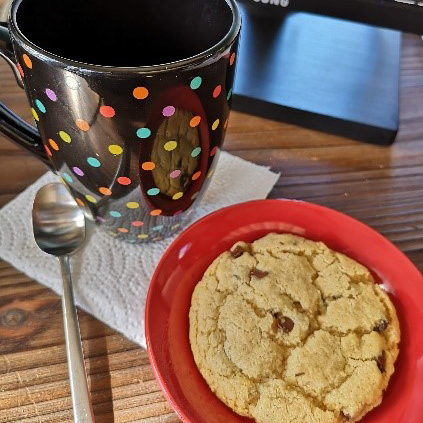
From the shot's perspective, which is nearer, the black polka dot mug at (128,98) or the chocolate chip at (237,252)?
the black polka dot mug at (128,98)

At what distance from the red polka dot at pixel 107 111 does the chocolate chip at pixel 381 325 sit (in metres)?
0.27

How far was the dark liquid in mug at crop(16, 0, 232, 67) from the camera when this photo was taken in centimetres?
44

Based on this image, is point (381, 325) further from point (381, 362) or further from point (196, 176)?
point (196, 176)

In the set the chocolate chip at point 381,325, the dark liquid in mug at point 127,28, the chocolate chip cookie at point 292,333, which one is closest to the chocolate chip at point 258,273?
the chocolate chip cookie at point 292,333

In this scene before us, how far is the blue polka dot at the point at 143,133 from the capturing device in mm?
386

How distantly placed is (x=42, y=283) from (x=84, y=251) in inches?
2.0

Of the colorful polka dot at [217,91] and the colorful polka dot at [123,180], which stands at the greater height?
the colorful polka dot at [217,91]

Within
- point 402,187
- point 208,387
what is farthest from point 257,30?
point 208,387

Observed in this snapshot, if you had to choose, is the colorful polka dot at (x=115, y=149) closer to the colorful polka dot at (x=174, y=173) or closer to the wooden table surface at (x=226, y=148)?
the colorful polka dot at (x=174, y=173)

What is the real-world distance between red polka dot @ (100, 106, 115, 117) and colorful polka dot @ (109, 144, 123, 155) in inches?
1.2

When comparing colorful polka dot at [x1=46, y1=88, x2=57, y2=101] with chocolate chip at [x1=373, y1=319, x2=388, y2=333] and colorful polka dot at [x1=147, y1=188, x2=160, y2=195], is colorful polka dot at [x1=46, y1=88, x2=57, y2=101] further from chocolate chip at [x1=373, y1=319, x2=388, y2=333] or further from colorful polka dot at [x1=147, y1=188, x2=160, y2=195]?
chocolate chip at [x1=373, y1=319, x2=388, y2=333]

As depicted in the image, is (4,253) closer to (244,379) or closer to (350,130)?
(244,379)

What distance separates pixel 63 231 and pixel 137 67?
0.21 m

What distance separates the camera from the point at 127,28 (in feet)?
1.57
